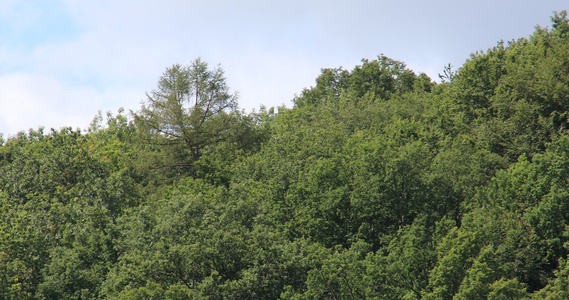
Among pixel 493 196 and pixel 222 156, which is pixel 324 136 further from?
pixel 493 196

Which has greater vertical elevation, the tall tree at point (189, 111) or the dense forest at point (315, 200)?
the tall tree at point (189, 111)

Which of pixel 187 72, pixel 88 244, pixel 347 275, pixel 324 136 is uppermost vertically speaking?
pixel 187 72

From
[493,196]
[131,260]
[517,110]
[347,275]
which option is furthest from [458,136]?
[131,260]

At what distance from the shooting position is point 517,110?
42562 millimetres

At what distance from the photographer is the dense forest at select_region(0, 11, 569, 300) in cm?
3112

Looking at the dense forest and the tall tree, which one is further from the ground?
the tall tree

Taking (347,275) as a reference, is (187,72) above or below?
above

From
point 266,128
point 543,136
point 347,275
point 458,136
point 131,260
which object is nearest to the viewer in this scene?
point 347,275

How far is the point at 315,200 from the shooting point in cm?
3981

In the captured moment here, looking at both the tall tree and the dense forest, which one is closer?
the dense forest

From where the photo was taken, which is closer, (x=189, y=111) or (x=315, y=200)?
(x=315, y=200)

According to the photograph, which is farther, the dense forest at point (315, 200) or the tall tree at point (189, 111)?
the tall tree at point (189, 111)

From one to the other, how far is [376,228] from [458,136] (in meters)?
10.2

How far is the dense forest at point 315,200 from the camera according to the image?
31125mm
